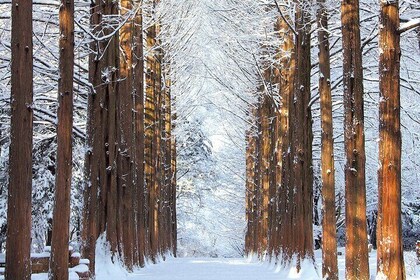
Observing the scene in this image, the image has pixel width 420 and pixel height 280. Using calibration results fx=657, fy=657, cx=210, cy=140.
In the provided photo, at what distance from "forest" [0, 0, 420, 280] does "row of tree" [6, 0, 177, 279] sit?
0.02 meters

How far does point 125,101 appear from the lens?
55.1 feet

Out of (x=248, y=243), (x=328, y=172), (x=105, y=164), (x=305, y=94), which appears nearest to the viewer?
(x=328, y=172)

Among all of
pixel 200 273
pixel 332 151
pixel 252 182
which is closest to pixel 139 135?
pixel 200 273

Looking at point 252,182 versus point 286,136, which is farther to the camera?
point 252,182

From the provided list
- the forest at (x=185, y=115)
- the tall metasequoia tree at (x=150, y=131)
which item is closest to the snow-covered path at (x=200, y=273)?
the forest at (x=185, y=115)

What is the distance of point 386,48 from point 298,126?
264 inches

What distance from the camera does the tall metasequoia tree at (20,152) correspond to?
6.97 m

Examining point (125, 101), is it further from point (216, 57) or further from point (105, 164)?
point (216, 57)

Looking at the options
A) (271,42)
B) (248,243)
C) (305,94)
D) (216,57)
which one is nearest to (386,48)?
(305,94)

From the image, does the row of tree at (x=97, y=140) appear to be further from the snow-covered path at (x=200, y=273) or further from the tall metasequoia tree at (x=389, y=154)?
the tall metasequoia tree at (x=389, y=154)

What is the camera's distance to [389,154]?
8.31 metres

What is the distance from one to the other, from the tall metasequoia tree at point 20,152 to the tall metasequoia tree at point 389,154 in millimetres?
4284

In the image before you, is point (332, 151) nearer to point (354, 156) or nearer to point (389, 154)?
point (354, 156)

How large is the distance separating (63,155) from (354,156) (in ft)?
14.1
